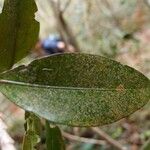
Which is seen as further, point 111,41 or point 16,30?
point 111,41

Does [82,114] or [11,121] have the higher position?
[11,121]

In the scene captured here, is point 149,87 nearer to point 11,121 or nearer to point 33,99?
point 33,99

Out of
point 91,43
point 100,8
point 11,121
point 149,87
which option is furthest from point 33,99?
point 11,121

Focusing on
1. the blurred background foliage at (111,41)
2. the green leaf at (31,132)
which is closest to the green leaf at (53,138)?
the green leaf at (31,132)

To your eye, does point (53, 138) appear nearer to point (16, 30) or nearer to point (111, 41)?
point (16, 30)

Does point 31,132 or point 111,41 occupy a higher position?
point 111,41

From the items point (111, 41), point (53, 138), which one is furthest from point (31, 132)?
point (111, 41)

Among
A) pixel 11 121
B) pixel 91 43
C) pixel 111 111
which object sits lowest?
pixel 111 111
